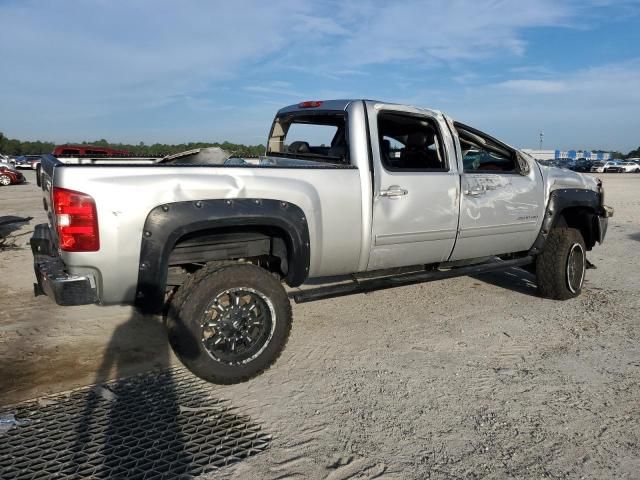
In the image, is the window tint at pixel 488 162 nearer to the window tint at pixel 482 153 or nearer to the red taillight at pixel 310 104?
the window tint at pixel 482 153

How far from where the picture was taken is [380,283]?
429 cm

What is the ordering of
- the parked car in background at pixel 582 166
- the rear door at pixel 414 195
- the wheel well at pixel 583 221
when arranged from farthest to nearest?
the parked car in background at pixel 582 166 → the wheel well at pixel 583 221 → the rear door at pixel 414 195

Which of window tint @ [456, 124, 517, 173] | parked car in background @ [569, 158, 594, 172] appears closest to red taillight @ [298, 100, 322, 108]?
window tint @ [456, 124, 517, 173]

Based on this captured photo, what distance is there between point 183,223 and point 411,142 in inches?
108

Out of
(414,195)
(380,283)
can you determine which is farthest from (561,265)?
(380,283)

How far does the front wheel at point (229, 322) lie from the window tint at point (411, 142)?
5.37ft

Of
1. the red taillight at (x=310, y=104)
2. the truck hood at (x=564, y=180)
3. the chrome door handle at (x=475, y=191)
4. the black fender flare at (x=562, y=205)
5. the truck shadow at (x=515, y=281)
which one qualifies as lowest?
the truck shadow at (x=515, y=281)

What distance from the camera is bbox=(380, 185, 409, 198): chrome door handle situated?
4059mm

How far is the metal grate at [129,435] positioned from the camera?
8.59ft

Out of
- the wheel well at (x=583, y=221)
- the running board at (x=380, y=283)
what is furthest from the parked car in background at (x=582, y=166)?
the running board at (x=380, y=283)

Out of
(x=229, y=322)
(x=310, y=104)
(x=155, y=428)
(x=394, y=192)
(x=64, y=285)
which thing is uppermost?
(x=310, y=104)

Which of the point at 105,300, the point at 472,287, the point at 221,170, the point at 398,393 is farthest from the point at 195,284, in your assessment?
the point at 472,287

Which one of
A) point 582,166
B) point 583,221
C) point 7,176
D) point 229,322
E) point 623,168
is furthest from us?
point 582,166

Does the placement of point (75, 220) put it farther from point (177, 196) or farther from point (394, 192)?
point (394, 192)
